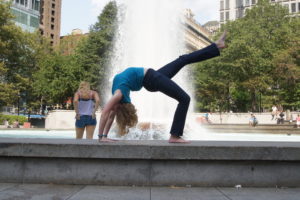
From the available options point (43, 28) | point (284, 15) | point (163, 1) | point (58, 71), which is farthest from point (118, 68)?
point (43, 28)

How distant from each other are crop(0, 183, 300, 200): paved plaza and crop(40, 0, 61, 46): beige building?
8128 centimetres

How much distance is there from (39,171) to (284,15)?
4713cm

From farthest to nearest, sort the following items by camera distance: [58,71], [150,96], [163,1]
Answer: [58,71] < [163,1] < [150,96]

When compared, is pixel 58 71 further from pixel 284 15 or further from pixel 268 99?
pixel 284 15

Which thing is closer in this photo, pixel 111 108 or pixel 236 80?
pixel 111 108

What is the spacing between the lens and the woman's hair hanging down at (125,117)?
4676 millimetres

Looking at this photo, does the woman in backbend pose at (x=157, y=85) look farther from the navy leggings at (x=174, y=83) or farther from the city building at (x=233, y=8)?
the city building at (x=233, y=8)

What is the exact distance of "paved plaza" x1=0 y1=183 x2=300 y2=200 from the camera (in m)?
3.50

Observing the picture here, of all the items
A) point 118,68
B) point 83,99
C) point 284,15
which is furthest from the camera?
point 284,15

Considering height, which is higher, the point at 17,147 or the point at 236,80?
the point at 236,80

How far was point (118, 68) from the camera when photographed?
28.7 metres

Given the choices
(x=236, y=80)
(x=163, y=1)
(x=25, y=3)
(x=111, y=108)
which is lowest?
(x=111, y=108)

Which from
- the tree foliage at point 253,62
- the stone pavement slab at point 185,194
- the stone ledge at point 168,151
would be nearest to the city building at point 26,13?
the tree foliage at point 253,62

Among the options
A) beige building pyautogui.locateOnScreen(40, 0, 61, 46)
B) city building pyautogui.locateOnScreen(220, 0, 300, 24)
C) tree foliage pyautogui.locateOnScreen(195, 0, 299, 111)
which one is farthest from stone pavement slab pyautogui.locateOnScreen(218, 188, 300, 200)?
city building pyautogui.locateOnScreen(220, 0, 300, 24)
